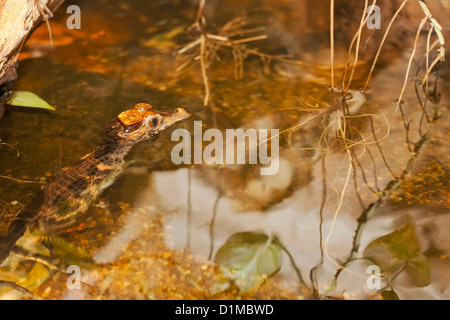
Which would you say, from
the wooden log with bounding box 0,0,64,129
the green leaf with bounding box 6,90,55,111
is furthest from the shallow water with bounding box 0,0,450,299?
the wooden log with bounding box 0,0,64,129

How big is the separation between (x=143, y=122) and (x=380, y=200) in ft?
5.36

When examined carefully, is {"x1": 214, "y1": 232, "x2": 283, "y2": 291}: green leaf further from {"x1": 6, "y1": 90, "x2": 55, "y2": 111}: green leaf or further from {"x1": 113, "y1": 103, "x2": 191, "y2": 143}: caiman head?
{"x1": 6, "y1": 90, "x2": 55, "y2": 111}: green leaf

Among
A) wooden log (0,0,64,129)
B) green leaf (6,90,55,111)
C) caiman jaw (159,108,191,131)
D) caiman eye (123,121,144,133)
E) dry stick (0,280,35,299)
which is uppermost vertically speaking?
wooden log (0,0,64,129)

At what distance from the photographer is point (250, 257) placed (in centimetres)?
225

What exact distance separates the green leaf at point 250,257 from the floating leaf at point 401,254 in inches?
19.1

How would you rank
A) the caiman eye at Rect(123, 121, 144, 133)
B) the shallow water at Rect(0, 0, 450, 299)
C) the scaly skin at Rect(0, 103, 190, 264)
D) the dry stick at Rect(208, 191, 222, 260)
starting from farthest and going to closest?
the caiman eye at Rect(123, 121, 144, 133), the scaly skin at Rect(0, 103, 190, 264), the dry stick at Rect(208, 191, 222, 260), the shallow water at Rect(0, 0, 450, 299)

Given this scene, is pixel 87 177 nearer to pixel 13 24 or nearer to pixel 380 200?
pixel 13 24

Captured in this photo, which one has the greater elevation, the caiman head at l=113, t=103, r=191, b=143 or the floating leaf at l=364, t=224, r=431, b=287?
the caiman head at l=113, t=103, r=191, b=143

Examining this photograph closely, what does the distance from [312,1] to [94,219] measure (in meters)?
3.70

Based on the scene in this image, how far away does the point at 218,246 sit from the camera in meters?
2.32

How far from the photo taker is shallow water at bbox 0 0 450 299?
7.09 feet

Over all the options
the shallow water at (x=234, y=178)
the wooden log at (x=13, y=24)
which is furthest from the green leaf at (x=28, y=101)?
the wooden log at (x=13, y=24)

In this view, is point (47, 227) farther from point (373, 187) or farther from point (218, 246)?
point (373, 187)
